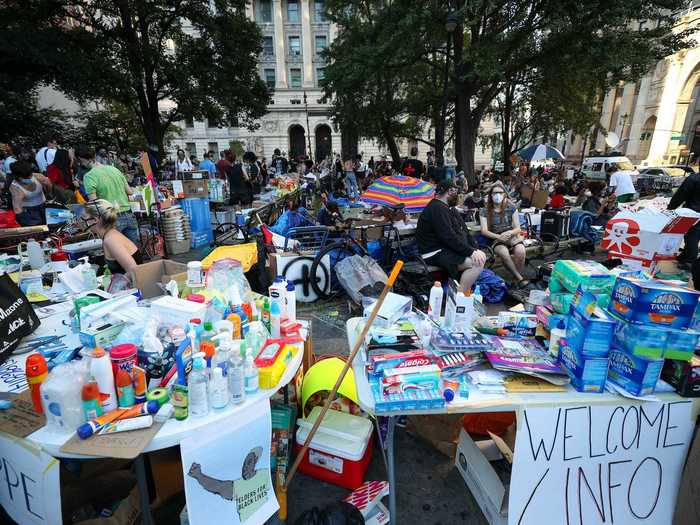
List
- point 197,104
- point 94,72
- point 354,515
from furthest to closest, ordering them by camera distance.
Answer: point 197,104
point 94,72
point 354,515

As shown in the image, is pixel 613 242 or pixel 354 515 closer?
pixel 354 515

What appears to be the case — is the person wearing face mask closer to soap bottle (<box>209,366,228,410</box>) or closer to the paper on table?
the paper on table

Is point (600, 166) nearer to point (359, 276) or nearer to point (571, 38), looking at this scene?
point (571, 38)

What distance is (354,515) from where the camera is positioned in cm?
192

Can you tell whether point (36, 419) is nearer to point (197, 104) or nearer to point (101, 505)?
point (101, 505)

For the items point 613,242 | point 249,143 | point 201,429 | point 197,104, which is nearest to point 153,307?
point 201,429

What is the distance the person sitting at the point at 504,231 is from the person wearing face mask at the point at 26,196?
757 cm

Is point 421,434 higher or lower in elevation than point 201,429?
lower

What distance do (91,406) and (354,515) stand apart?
1.42 metres

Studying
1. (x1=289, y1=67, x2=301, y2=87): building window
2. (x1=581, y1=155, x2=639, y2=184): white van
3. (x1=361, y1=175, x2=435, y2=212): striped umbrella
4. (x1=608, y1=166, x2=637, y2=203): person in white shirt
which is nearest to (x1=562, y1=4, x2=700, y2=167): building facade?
(x1=581, y1=155, x2=639, y2=184): white van

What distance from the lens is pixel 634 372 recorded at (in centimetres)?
184

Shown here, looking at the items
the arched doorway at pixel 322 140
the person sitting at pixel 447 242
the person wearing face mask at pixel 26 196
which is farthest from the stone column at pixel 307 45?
the person sitting at pixel 447 242

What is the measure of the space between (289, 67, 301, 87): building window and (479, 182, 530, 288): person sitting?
42.3 metres

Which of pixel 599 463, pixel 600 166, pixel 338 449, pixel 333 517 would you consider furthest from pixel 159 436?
pixel 600 166
